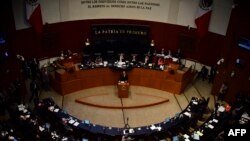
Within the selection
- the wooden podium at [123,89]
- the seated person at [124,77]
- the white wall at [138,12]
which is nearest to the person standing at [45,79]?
the white wall at [138,12]

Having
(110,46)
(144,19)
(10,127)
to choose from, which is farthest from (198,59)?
(10,127)

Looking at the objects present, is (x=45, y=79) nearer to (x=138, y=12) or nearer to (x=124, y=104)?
(x=124, y=104)

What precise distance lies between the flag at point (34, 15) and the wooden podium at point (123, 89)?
6448 millimetres

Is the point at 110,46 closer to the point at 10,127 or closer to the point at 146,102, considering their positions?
the point at 146,102

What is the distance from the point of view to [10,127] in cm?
1541

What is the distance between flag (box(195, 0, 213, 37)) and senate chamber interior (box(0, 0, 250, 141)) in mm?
65

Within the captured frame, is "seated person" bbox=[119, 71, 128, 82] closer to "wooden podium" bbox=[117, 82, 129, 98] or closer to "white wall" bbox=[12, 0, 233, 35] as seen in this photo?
"wooden podium" bbox=[117, 82, 129, 98]

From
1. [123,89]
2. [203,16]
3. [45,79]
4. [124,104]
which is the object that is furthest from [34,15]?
[203,16]

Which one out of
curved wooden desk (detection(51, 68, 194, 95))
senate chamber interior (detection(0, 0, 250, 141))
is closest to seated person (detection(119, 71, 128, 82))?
senate chamber interior (detection(0, 0, 250, 141))

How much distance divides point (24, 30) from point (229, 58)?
1296 cm

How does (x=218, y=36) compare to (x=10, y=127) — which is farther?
(x=218, y=36)

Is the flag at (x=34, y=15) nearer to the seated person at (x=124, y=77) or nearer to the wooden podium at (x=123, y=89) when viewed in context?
the seated person at (x=124, y=77)

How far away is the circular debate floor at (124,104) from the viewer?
17.9 meters

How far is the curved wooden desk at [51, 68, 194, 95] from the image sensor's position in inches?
766
